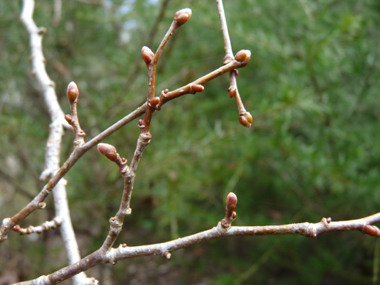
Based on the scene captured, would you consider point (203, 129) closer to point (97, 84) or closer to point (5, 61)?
point (5, 61)

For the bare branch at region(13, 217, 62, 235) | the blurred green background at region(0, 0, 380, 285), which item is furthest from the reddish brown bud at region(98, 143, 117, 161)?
the blurred green background at region(0, 0, 380, 285)

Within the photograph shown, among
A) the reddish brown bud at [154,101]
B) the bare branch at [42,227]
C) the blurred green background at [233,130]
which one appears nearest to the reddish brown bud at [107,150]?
the reddish brown bud at [154,101]

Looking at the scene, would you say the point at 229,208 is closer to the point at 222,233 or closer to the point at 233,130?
the point at 222,233

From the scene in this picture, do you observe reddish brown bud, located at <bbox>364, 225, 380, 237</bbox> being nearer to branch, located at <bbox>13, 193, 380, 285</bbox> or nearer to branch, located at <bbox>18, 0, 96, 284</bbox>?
branch, located at <bbox>13, 193, 380, 285</bbox>

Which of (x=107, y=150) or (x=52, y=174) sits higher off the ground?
(x=52, y=174)

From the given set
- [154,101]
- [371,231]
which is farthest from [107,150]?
[371,231]

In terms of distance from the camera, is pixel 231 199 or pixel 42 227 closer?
pixel 231 199

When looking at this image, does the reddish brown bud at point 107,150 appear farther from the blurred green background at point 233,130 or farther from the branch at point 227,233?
the blurred green background at point 233,130

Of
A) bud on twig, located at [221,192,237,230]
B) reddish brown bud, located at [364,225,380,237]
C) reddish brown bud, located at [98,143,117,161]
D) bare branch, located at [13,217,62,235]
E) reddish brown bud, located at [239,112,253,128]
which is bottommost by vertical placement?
reddish brown bud, located at [364,225,380,237]

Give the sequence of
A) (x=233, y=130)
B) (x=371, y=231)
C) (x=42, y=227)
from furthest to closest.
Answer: (x=233, y=130) → (x=42, y=227) → (x=371, y=231)

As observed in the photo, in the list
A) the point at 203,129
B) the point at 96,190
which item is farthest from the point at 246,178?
the point at 96,190
